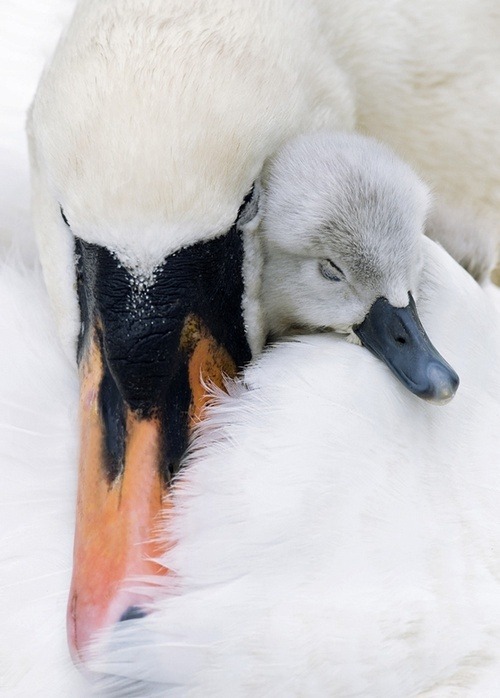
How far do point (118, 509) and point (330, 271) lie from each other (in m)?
0.63

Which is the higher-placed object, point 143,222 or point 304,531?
point 143,222

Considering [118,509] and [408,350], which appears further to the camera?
[408,350]

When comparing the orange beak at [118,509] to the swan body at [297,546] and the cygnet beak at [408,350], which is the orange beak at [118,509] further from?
the cygnet beak at [408,350]

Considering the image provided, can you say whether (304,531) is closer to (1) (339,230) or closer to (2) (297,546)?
(2) (297,546)

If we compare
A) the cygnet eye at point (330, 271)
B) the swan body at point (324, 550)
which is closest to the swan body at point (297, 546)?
the swan body at point (324, 550)

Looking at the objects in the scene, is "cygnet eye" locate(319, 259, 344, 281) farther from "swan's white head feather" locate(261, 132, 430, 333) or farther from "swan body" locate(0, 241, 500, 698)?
"swan body" locate(0, 241, 500, 698)

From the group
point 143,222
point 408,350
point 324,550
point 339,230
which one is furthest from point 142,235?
point 324,550

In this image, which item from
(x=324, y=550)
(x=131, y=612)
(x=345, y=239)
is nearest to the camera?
(x=131, y=612)

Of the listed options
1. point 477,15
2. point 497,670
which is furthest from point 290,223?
point 477,15

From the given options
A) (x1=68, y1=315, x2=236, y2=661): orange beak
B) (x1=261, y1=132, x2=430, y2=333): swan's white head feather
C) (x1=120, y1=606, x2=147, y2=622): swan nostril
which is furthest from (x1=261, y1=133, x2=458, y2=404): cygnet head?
(x1=120, y1=606, x2=147, y2=622): swan nostril

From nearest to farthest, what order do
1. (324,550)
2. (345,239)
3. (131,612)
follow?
(131,612) < (324,550) < (345,239)

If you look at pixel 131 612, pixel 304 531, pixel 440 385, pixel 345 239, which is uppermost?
pixel 345 239

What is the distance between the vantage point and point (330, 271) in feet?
8.29

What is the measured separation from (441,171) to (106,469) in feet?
5.01
